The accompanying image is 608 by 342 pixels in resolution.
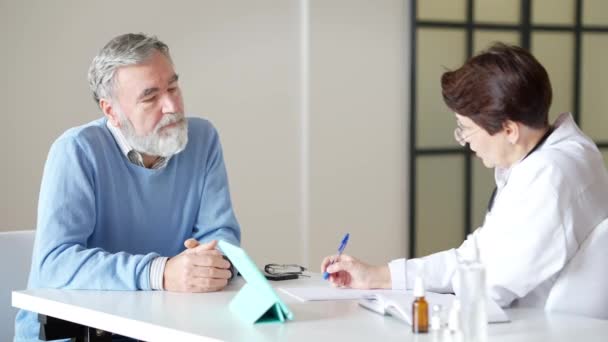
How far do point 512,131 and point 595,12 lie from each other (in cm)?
387

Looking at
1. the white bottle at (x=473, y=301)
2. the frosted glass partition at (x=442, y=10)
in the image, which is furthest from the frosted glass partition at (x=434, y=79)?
the white bottle at (x=473, y=301)

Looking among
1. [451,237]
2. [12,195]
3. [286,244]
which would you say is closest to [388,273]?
[12,195]

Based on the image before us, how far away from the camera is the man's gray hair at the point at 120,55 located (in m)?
2.70

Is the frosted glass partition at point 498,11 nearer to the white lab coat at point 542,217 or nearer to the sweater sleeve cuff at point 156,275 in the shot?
the white lab coat at point 542,217

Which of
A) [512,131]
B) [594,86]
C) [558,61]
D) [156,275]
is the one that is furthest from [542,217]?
[594,86]

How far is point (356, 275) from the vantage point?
7.94 ft

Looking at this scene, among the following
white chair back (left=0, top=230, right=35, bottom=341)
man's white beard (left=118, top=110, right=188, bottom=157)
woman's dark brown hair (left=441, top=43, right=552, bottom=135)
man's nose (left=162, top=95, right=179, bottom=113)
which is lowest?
white chair back (left=0, top=230, right=35, bottom=341)

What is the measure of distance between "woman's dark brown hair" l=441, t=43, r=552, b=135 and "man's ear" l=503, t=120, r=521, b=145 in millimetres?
15

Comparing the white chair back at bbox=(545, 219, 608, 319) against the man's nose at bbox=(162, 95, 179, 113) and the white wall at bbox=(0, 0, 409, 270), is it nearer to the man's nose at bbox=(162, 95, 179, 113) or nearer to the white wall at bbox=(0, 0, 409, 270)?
the man's nose at bbox=(162, 95, 179, 113)

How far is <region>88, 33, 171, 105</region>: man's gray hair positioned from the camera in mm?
2699

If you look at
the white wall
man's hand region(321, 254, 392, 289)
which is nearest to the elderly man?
man's hand region(321, 254, 392, 289)

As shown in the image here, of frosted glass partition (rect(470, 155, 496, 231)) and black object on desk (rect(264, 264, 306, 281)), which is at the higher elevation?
black object on desk (rect(264, 264, 306, 281))

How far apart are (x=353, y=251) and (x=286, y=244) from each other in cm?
48

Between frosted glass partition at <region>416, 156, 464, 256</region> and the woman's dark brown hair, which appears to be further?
frosted glass partition at <region>416, 156, 464, 256</region>
